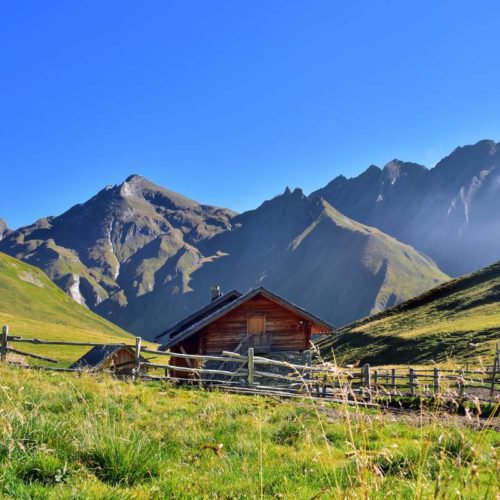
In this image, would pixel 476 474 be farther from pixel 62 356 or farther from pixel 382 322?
pixel 382 322

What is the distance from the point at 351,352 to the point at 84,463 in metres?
55.8

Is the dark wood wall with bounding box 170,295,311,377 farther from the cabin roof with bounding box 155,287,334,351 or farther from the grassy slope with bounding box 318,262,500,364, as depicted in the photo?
the grassy slope with bounding box 318,262,500,364

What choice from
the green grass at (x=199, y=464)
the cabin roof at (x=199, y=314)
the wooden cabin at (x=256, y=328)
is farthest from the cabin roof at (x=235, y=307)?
the green grass at (x=199, y=464)

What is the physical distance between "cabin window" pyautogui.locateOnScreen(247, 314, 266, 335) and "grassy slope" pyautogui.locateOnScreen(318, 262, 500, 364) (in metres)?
8.32

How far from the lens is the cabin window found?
30.5m

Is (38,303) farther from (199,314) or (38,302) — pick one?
(199,314)

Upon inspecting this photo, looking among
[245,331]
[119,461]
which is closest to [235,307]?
[245,331]

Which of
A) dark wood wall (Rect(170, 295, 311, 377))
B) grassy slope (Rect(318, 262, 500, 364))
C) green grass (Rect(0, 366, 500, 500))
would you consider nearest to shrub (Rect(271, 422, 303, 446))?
green grass (Rect(0, 366, 500, 500))

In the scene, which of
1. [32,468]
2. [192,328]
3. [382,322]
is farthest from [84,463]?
[382,322]

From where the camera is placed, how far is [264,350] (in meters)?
30.0

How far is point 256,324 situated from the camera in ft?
101

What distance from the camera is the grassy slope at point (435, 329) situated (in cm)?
4347

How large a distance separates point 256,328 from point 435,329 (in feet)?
99.9

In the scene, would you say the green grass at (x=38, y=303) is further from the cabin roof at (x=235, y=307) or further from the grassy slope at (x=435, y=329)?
the cabin roof at (x=235, y=307)
